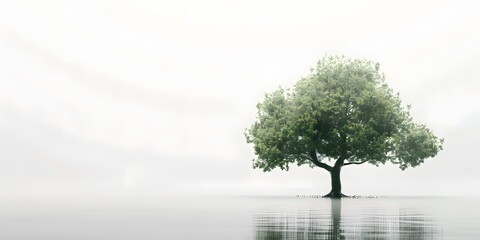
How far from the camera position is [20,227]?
23250mm

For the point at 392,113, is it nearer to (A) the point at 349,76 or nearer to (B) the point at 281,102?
(A) the point at 349,76

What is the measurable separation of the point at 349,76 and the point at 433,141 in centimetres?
1415

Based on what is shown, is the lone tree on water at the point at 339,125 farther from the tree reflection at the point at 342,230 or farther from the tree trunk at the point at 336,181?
the tree reflection at the point at 342,230

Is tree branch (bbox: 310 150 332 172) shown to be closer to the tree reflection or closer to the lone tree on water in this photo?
the lone tree on water

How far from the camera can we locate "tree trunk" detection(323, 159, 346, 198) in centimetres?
7550

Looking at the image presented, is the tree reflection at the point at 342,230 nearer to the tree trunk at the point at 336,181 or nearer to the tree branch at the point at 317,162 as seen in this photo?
the tree trunk at the point at 336,181

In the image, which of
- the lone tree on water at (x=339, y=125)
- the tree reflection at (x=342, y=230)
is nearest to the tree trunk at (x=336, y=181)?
the lone tree on water at (x=339, y=125)

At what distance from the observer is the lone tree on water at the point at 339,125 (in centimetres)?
7062

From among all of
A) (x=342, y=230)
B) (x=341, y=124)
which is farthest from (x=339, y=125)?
(x=342, y=230)

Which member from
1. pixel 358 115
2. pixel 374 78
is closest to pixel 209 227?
pixel 358 115

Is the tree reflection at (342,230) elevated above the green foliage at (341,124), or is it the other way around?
the green foliage at (341,124)

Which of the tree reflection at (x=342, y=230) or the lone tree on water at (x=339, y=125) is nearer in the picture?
the tree reflection at (x=342, y=230)

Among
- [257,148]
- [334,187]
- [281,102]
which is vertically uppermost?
[281,102]

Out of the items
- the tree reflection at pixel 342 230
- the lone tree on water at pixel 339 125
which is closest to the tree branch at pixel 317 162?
the lone tree on water at pixel 339 125
